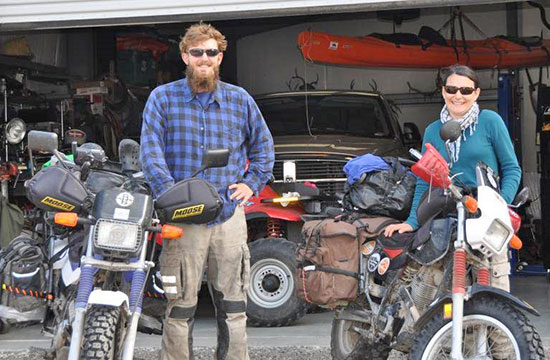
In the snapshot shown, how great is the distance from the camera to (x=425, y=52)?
42.4ft

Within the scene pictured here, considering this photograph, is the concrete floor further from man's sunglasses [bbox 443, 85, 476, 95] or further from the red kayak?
the red kayak

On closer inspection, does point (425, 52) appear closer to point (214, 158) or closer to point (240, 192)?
point (240, 192)

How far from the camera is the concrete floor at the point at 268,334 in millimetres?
6949

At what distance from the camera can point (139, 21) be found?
730 centimetres

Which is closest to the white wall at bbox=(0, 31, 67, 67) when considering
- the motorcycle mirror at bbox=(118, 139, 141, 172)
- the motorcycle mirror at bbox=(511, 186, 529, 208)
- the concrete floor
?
the concrete floor

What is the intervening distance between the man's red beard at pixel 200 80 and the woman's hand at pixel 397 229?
130 cm

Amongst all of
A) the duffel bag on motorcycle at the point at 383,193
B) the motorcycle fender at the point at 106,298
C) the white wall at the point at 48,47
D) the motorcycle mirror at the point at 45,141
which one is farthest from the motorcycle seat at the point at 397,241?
the white wall at the point at 48,47

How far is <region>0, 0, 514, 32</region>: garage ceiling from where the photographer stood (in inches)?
273

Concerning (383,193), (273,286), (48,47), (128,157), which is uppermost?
(48,47)

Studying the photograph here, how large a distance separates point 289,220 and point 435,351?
3.65m

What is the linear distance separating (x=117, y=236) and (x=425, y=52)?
31.5 ft

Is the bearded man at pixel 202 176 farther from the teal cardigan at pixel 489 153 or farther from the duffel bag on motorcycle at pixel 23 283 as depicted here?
the duffel bag on motorcycle at pixel 23 283

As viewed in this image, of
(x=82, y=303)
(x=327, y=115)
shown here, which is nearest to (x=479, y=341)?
(x=82, y=303)

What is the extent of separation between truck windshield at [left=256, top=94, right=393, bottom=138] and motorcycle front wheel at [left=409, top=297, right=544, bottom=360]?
5164mm
